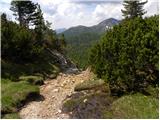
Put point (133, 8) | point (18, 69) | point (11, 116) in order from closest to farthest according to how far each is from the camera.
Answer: point (11, 116) → point (18, 69) → point (133, 8)

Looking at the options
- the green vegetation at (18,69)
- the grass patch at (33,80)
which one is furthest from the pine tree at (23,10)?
the grass patch at (33,80)

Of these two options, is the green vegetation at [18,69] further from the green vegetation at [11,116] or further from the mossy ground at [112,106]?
the mossy ground at [112,106]

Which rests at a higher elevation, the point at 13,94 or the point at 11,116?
the point at 13,94

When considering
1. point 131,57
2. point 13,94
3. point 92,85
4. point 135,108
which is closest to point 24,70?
point 92,85

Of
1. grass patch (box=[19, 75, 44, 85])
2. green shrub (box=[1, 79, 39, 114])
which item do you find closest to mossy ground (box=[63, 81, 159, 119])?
green shrub (box=[1, 79, 39, 114])

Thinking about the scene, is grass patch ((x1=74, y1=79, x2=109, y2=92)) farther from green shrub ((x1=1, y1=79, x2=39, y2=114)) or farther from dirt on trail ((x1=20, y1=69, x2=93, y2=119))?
green shrub ((x1=1, y1=79, x2=39, y2=114))

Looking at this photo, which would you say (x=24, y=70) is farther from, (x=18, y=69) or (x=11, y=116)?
(x=11, y=116)
